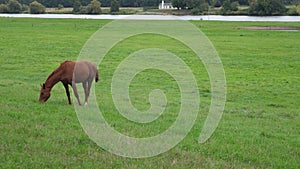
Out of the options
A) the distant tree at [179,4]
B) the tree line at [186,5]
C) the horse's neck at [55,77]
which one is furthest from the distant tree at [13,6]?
the horse's neck at [55,77]

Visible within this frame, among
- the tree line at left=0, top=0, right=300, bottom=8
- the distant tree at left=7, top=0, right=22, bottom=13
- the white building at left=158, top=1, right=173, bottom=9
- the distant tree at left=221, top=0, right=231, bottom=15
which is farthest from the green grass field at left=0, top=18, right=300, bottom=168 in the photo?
the distant tree at left=7, top=0, right=22, bottom=13

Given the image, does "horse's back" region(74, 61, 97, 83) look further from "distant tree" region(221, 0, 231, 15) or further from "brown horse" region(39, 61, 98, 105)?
"distant tree" region(221, 0, 231, 15)

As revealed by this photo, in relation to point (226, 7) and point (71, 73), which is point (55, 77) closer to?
point (71, 73)

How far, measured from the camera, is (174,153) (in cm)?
878

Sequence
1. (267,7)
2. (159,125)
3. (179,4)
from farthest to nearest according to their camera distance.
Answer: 1. (179,4)
2. (267,7)
3. (159,125)

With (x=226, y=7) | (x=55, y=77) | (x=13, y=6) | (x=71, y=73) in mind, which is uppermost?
(x=71, y=73)

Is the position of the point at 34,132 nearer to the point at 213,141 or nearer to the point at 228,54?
the point at 213,141

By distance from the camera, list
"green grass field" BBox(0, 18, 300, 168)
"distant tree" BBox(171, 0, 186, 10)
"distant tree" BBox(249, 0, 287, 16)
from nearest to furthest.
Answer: "green grass field" BBox(0, 18, 300, 168)
"distant tree" BBox(249, 0, 287, 16)
"distant tree" BBox(171, 0, 186, 10)

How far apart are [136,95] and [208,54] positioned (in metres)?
17.5

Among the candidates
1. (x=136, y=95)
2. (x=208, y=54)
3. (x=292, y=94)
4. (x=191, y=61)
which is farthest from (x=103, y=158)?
(x=208, y=54)

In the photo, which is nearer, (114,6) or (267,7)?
(267,7)

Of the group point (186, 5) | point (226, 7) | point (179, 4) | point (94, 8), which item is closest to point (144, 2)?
point (94, 8)

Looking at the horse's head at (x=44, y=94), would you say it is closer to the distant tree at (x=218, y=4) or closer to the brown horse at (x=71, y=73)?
the brown horse at (x=71, y=73)

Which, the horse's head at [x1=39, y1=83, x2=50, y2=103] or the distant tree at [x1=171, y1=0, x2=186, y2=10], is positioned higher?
the horse's head at [x1=39, y1=83, x2=50, y2=103]
